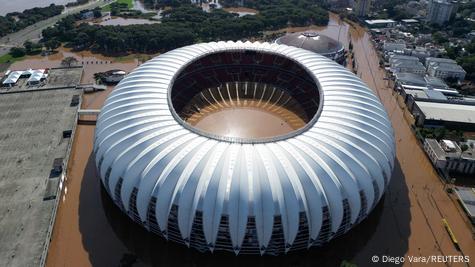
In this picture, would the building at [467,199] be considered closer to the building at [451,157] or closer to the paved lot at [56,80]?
the building at [451,157]

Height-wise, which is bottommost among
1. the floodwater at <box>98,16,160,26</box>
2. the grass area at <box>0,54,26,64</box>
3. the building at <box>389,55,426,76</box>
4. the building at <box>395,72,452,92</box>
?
the building at <box>395,72,452,92</box>

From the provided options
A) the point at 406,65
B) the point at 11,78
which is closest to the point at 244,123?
the point at 11,78

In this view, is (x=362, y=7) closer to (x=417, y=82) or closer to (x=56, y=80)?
(x=417, y=82)

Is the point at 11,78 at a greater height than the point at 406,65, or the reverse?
the point at 11,78

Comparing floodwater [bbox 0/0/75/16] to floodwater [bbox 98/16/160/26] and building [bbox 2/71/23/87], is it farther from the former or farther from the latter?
building [bbox 2/71/23/87]

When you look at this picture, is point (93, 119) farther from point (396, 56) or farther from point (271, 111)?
point (396, 56)

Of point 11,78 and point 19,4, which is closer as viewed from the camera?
point 11,78

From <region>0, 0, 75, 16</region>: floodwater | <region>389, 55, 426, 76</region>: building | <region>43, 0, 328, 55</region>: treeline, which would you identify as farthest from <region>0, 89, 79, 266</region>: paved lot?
<region>0, 0, 75, 16</region>: floodwater
